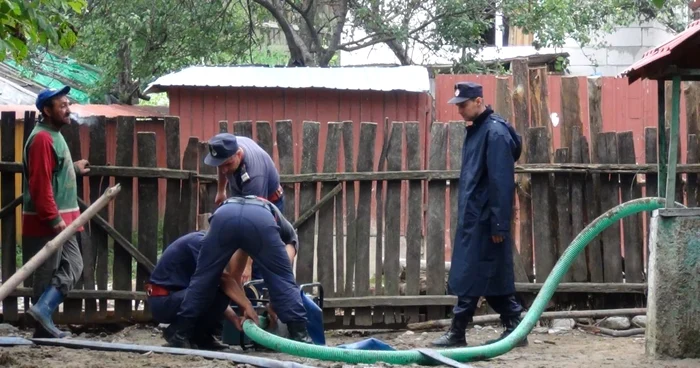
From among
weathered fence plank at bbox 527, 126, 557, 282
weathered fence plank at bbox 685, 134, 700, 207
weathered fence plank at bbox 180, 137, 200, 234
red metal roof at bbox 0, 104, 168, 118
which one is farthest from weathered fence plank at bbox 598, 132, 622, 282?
red metal roof at bbox 0, 104, 168, 118

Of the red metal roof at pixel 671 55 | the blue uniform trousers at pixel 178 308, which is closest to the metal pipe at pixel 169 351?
the blue uniform trousers at pixel 178 308

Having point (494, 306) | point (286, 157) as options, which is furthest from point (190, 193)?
point (494, 306)

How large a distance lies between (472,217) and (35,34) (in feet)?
11.2

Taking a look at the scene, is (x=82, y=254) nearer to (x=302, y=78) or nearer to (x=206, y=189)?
(x=206, y=189)

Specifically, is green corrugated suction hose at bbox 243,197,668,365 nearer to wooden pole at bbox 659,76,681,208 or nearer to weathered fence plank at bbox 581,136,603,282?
wooden pole at bbox 659,76,681,208

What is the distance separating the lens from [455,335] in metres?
7.10

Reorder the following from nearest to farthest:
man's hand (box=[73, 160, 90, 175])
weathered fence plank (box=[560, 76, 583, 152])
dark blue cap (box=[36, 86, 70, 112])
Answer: dark blue cap (box=[36, 86, 70, 112]) → man's hand (box=[73, 160, 90, 175]) → weathered fence plank (box=[560, 76, 583, 152])

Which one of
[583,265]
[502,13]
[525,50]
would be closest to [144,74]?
[502,13]

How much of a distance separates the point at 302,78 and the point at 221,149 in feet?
22.4

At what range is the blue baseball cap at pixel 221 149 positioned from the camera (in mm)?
6504

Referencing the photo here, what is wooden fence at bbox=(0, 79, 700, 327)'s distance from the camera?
799 centimetres

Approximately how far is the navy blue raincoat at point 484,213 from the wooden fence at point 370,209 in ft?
3.39

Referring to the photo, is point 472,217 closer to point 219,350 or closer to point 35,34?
point 219,350

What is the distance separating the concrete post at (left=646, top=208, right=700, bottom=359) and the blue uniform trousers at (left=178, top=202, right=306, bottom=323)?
231 centimetres
